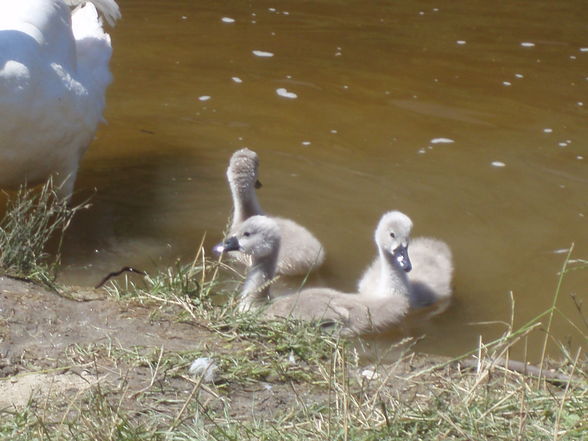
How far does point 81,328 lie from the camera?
3.76 metres

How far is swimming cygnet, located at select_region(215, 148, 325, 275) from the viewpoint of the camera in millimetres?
5371

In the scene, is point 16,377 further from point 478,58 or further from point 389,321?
point 478,58

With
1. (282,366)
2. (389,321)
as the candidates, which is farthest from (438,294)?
(282,366)

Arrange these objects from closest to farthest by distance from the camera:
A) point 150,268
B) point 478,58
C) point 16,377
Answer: point 16,377
point 150,268
point 478,58

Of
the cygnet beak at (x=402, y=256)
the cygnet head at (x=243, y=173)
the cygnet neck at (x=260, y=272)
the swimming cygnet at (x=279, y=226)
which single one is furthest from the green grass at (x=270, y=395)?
the cygnet head at (x=243, y=173)

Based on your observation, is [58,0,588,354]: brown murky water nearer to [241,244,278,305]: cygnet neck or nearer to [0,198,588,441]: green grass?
[241,244,278,305]: cygnet neck

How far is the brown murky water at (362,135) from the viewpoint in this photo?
18.4ft

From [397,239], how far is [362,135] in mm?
2240

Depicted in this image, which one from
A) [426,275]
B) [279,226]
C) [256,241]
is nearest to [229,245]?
[256,241]

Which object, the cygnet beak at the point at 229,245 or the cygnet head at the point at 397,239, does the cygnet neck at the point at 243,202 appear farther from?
the cygnet head at the point at 397,239

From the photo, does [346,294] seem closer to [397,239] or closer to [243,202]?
[397,239]

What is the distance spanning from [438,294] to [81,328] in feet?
6.79

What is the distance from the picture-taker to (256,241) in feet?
16.2

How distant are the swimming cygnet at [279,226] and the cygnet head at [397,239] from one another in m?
0.35
